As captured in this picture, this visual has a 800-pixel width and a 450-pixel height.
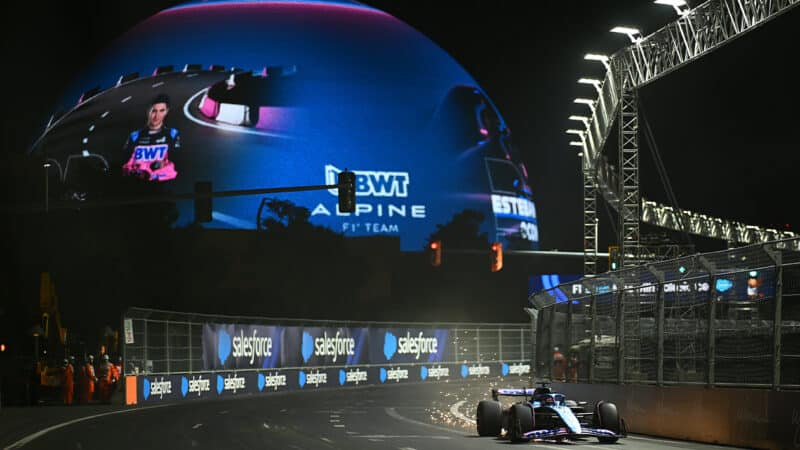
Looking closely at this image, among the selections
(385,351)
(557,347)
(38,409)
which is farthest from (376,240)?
(557,347)

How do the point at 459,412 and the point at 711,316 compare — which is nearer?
the point at 711,316

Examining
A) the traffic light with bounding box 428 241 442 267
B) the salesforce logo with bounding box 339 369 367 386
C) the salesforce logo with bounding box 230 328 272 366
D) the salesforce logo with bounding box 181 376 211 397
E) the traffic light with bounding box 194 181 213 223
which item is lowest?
the salesforce logo with bounding box 339 369 367 386

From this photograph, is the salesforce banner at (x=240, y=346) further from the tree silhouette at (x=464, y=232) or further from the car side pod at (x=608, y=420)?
the tree silhouette at (x=464, y=232)

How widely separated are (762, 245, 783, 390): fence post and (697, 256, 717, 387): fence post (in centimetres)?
A: 180

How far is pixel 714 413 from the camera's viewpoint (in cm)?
2084

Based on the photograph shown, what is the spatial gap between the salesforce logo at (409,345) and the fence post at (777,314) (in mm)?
40869

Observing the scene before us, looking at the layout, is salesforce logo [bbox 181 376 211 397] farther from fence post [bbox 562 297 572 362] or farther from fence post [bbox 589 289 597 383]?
fence post [bbox 589 289 597 383]

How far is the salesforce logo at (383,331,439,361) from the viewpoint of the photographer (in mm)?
59812

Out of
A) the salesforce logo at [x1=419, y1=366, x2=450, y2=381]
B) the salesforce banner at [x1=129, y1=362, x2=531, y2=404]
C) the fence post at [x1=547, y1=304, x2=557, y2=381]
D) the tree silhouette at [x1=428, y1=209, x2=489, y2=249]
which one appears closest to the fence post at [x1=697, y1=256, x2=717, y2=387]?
the fence post at [x1=547, y1=304, x2=557, y2=381]

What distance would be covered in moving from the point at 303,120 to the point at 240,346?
231ft

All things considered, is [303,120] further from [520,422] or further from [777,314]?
[777,314]

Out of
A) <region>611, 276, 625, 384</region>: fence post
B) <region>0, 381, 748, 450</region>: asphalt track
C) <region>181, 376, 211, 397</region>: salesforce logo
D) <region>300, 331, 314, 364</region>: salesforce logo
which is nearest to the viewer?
<region>0, 381, 748, 450</region>: asphalt track

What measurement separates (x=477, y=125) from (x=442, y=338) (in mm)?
62605

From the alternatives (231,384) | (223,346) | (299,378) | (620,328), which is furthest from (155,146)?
(620,328)
